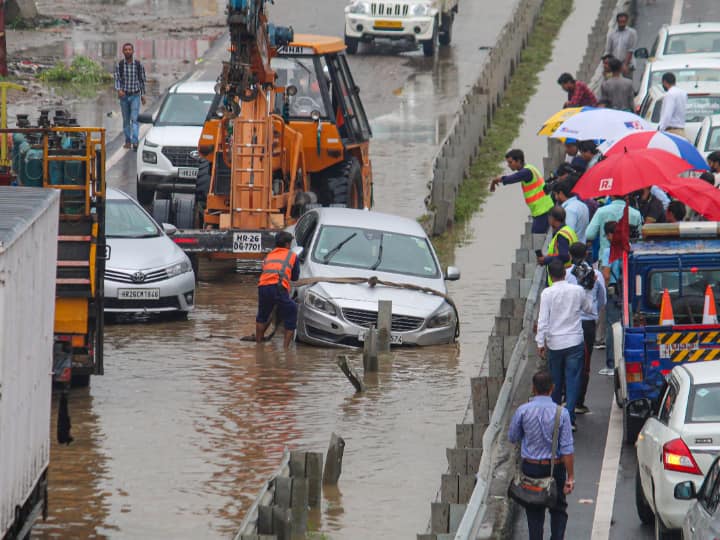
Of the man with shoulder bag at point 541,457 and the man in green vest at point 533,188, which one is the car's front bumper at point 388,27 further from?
the man with shoulder bag at point 541,457

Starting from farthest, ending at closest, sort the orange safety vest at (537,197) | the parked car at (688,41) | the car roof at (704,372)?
the parked car at (688,41), the orange safety vest at (537,197), the car roof at (704,372)

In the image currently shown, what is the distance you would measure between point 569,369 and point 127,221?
311 inches

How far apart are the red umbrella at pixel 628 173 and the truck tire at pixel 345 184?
22.3 ft

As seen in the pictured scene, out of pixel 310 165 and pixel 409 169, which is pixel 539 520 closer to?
pixel 310 165

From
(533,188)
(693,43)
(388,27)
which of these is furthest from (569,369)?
(388,27)

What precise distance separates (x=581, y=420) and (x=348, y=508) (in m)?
3.25

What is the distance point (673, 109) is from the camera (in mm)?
25844

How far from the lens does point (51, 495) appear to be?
1420 cm

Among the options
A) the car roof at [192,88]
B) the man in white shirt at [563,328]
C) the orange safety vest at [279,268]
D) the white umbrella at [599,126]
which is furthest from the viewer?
the car roof at [192,88]

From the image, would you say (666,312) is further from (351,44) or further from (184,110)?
(351,44)

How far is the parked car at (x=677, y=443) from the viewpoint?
1199 cm

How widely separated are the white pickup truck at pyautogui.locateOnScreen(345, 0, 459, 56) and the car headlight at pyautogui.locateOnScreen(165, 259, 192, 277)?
18547 mm

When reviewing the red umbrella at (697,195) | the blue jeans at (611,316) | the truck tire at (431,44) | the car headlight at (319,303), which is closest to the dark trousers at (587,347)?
the blue jeans at (611,316)

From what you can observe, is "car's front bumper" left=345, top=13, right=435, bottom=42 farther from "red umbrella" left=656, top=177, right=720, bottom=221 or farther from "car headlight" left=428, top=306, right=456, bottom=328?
"red umbrella" left=656, top=177, right=720, bottom=221
